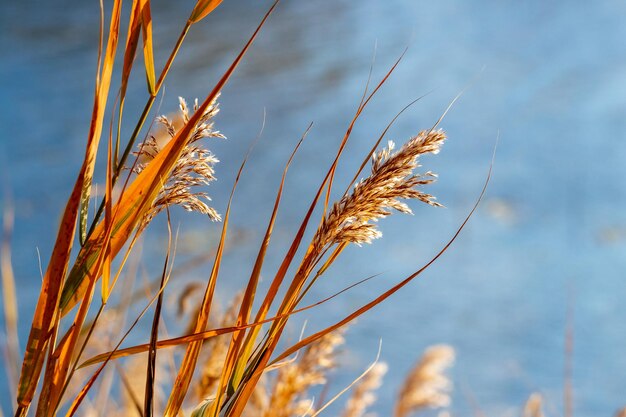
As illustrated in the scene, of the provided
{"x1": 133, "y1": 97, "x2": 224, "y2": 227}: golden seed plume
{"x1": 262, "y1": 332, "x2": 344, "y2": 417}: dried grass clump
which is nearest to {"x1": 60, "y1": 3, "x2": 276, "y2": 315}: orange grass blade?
{"x1": 133, "y1": 97, "x2": 224, "y2": 227}: golden seed plume

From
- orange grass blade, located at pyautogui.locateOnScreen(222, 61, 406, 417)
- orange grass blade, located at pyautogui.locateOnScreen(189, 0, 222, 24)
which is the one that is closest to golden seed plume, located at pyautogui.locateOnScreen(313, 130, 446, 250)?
orange grass blade, located at pyautogui.locateOnScreen(222, 61, 406, 417)

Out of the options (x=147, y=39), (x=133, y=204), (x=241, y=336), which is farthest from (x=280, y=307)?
(x=147, y=39)

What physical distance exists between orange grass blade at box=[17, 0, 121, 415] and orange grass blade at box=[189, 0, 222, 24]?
0.25 ft

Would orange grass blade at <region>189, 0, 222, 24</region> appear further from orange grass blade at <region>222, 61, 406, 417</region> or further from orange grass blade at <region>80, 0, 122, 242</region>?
orange grass blade at <region>222, 61, 406, 417</region>

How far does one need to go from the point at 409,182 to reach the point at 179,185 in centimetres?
20

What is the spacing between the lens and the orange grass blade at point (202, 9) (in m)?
0.60

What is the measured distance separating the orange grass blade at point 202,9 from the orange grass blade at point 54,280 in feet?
0.25

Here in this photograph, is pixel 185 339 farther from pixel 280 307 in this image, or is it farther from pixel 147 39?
pixel 147 39

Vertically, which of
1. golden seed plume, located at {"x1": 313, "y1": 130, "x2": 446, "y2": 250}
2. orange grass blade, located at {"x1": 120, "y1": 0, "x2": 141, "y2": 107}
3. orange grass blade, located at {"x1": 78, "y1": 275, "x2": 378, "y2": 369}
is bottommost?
orange grass blade, located at {"x1": 78, "y1": 275, "x2": 378, "y2": 369}

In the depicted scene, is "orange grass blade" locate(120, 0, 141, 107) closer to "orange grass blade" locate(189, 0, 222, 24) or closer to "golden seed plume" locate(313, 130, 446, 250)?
"orange grass blade" locate(189, 0, 222, 24)

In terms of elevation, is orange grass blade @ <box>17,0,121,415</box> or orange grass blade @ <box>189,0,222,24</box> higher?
orange grass blade @ <box>189,0,222,24</box>

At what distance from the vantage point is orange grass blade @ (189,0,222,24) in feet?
1.96

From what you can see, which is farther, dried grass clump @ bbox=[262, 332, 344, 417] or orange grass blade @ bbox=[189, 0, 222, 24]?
dried grass clump @ bbox=[262, 332, 344, 417]

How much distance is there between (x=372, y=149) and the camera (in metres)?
0.68
